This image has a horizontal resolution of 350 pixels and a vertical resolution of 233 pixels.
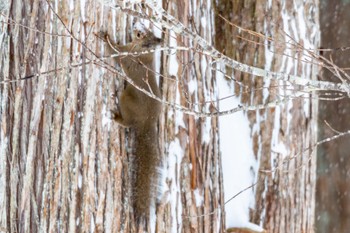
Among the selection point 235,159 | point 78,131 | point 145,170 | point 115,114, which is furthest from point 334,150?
point 78,131

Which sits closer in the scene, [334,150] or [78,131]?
[78,131]

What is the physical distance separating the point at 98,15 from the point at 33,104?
1.80 feet

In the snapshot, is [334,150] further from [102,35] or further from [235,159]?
[102,35]

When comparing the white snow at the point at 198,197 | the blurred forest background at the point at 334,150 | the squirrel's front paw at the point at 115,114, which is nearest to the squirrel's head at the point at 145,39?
the squirrel's front paw at the point at 115,114

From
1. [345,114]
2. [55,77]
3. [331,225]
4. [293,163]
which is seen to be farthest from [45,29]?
[331,225]

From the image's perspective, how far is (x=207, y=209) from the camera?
3.99m

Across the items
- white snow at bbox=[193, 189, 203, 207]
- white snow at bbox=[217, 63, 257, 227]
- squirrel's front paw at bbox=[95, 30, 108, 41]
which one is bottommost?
white snow at bbox=[193, 189, 203, 207]

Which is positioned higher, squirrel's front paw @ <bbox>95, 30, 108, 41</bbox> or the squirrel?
squirrel's front paw @ <bbox>95, 30, 108, 41</bbox>

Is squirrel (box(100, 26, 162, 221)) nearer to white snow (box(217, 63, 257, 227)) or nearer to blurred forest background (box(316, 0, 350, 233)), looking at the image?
white snow (box(217, 63, 257, 227))

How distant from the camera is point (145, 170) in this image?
3855 millimetres

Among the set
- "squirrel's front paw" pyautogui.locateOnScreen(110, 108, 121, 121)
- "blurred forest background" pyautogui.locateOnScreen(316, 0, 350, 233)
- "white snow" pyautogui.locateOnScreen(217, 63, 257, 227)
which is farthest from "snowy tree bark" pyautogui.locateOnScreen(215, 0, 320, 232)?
"blurred forest background" pyautogui.locateOnScreen(316, 0, 350, 233)

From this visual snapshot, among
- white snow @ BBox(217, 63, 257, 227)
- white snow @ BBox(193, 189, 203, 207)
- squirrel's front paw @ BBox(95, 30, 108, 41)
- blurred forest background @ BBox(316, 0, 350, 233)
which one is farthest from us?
blurred forest background @ BBox(316, 0, 350, 233)

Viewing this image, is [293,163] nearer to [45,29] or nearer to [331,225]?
[45,29]

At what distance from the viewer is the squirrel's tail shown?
12.5ft
